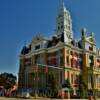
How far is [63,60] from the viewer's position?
65188 mm

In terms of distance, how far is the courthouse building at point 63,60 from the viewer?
217 ft

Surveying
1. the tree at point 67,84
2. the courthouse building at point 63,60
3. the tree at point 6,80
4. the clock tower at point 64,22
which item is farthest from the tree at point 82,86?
the tree at point 6,80

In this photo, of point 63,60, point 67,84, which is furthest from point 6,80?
point 67,84

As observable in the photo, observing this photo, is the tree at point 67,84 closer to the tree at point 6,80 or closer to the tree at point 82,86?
the tree at point 82,86

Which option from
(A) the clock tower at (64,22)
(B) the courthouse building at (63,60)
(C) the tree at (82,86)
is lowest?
(C) the tree at (82,86)

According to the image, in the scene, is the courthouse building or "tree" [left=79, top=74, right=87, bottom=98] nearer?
"tree" [left=79, top=74, right=87, bottom=98]

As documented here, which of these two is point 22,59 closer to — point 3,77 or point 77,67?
point 3,77

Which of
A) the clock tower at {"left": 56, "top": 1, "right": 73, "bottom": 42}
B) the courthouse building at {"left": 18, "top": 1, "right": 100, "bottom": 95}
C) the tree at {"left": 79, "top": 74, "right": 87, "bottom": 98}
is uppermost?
the clock tower at {"left": 56, "top": 1, "right": 73, "bottom": 42}

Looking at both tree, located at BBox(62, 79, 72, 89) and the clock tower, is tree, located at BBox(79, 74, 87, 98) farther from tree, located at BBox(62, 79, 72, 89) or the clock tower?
the clock tower

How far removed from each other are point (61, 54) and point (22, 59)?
22.0m

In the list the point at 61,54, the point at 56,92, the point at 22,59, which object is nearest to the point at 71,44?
the point at 61,54

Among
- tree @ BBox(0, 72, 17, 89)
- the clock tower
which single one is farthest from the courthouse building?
tree @ BBox(0, 72, 17, 89)

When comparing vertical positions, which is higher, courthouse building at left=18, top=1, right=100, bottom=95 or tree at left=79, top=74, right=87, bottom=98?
courthouse building at left=18, top=1, right=100, bottom=95

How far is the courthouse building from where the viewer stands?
66.1 m
